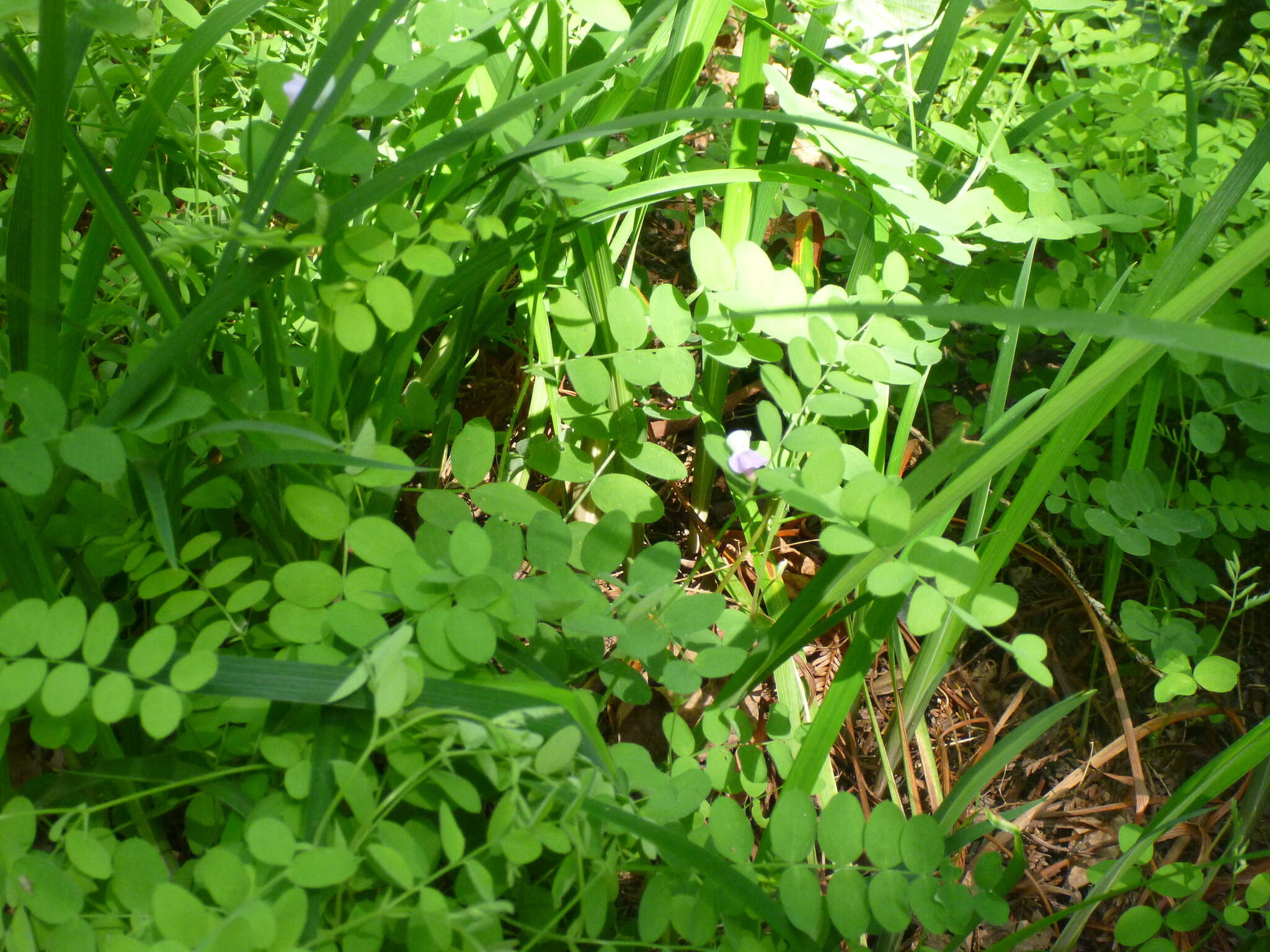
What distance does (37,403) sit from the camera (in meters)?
0.72

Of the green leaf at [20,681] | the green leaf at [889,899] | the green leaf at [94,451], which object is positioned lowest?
the green leaf at [889,899]

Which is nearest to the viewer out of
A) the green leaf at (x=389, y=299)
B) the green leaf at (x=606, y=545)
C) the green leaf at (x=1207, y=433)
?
the green leaf at (x=389, y=299)

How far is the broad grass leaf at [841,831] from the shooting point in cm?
81

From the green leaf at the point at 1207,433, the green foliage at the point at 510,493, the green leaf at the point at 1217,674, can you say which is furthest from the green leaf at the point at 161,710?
the green leaf at the point at 1207,433

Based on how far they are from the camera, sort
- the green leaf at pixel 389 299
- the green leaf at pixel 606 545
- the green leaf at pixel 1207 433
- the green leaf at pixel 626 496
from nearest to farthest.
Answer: the green leaf at pixel 389 299, the green leaf at pixel 606 545, the green leaf at pixel 626 496, the green leaf at pixel 1207 433

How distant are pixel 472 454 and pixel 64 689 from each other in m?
0.43

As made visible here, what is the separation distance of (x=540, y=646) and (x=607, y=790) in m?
0.22

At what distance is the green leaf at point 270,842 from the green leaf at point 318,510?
247 millimetres

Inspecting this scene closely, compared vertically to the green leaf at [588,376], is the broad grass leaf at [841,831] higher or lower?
lower

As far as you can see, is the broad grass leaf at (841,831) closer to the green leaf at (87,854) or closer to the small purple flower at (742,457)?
the small purple flower at (742,457)

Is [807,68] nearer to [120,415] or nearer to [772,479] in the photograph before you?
[772,479]

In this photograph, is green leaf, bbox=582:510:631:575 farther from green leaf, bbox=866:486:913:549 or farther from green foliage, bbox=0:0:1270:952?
green leaf, bbox=866:486:913:549

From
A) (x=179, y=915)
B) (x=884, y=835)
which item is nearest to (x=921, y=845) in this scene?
(x=884, y=835)

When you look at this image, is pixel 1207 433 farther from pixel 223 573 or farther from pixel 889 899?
pixel 223 573
